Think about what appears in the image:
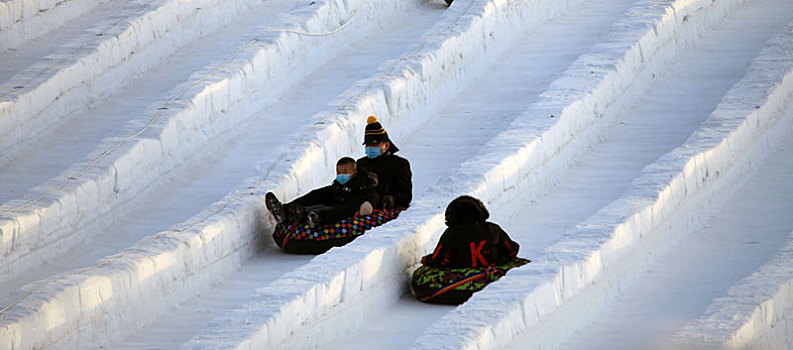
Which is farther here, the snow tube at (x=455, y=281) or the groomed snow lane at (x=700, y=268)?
the snow tube at (x=455, y=281)

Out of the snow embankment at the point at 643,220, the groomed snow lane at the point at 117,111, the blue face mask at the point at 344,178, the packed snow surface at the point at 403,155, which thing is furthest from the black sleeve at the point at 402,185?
the groomed snow lane at the point at 117,111

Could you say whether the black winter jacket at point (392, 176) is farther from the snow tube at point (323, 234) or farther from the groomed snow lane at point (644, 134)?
the groomed snow lane at point (644, 134)

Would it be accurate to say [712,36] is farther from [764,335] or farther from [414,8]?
[764,335]

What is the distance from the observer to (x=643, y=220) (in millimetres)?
9000

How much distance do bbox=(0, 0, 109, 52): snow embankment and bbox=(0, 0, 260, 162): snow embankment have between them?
17 centimetres

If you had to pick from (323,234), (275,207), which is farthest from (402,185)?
(275,207)

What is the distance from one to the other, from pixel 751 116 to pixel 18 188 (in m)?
6.50

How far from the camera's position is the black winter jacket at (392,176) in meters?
9.85

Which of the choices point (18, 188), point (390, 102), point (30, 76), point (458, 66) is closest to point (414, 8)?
point (458, 66)

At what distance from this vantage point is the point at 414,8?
15633 mm

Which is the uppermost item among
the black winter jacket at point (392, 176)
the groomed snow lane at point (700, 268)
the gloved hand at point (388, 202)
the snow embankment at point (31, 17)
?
the snow embankment at point (31, 17)

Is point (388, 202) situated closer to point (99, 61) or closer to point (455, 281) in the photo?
point (455, 281)

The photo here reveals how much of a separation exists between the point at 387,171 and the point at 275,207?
962 millimetres

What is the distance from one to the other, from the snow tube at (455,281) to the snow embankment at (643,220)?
278mm
